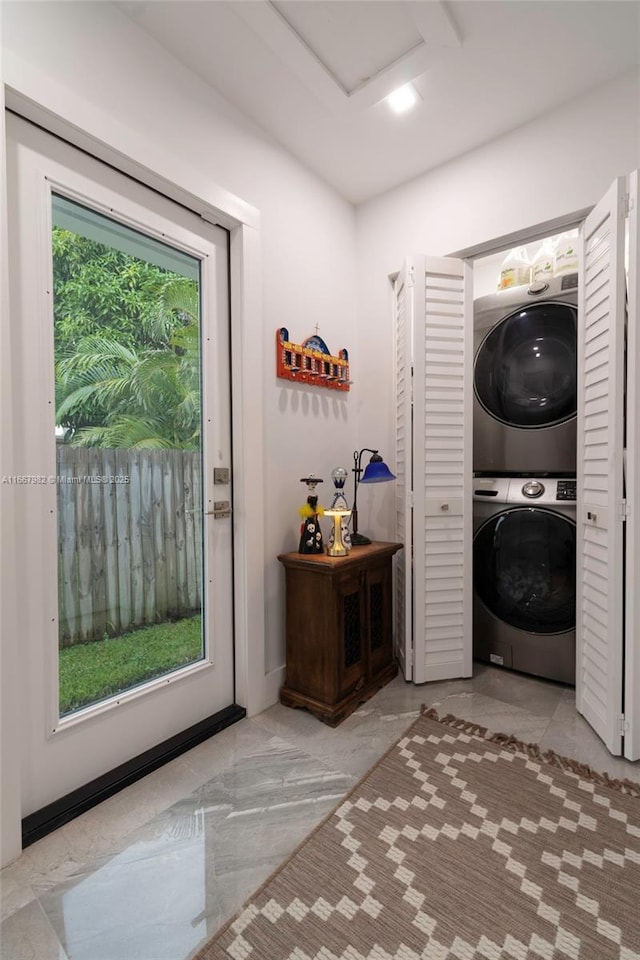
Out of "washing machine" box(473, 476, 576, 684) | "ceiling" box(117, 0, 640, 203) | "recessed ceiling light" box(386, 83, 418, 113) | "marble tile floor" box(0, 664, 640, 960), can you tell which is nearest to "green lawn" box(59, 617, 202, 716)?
"marble tile floor" box(0, 664, 640, 960)

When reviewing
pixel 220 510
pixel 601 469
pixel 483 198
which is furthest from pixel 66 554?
pixel 483 198

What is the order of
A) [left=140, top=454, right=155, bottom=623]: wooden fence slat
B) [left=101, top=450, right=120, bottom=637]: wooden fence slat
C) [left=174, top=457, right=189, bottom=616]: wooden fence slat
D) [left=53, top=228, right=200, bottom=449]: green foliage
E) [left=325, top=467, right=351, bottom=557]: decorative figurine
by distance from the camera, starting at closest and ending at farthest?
[left=53, top=228, right=200, bottom=449]: green foliage, [left=101, top=450, right=120, bottom=637]: wooden fence slat, [left=140, top=454, right=155, bottom=623]: wooden fence slat, [left=174, top=457, right=189, bottom=616]: wooden fence slat, [left=325, top=467, right=351, bottom=557]: decorative figurine

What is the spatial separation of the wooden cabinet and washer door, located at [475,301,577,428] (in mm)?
987

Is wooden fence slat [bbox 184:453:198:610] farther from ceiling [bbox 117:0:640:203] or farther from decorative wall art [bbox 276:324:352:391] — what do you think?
ceiling [bbox 117:0:640:203]

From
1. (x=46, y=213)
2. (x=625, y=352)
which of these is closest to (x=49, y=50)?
(x=46, y=213)

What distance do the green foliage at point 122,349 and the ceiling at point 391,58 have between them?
793 millimetres

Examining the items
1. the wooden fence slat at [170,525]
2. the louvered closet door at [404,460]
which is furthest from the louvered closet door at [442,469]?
the wooden fence slat at [170,525]

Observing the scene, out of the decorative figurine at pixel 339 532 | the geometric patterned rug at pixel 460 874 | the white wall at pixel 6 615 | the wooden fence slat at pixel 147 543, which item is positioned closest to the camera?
the geometric patterned rug at pixel 460 874

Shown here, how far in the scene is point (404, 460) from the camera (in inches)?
87.3

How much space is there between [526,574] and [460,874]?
1382 millimetres

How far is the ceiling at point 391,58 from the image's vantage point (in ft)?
4.90

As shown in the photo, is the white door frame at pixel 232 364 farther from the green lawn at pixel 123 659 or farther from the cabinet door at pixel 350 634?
the cabinet door at pixel 350 634

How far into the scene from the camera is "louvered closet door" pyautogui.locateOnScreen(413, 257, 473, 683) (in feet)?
7.01

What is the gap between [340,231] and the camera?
2.47 m
